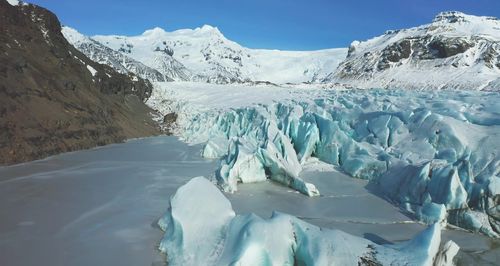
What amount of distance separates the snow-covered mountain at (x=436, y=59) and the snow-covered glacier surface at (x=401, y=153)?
52.5 m

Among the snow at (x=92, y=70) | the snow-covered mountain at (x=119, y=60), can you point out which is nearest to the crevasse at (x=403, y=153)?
the snow at (x=92, y=70)

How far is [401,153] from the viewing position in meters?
13.7

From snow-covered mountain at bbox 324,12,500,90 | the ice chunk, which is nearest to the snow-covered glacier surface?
the ice chunk

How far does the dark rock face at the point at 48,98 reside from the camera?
17391 millimetres

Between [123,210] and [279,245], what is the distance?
5.13 metres

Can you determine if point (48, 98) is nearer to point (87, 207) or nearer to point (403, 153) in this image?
point (87, 207)

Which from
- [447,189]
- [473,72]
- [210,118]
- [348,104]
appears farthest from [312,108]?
[473,72]

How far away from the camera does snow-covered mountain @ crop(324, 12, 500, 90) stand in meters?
72.4

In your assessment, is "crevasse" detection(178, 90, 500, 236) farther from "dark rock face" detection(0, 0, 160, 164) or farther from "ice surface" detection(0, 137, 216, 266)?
"dark rock face" detection(0, 0, 160, 164)

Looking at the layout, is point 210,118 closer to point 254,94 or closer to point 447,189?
point 254,94

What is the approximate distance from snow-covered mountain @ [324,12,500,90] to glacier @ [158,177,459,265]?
6309 cm

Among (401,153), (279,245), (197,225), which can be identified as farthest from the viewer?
(401,153)

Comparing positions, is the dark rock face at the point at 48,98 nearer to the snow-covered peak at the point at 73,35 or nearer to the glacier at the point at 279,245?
the glacier at the point at 279,245

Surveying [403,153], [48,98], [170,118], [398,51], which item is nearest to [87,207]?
[403,153]
